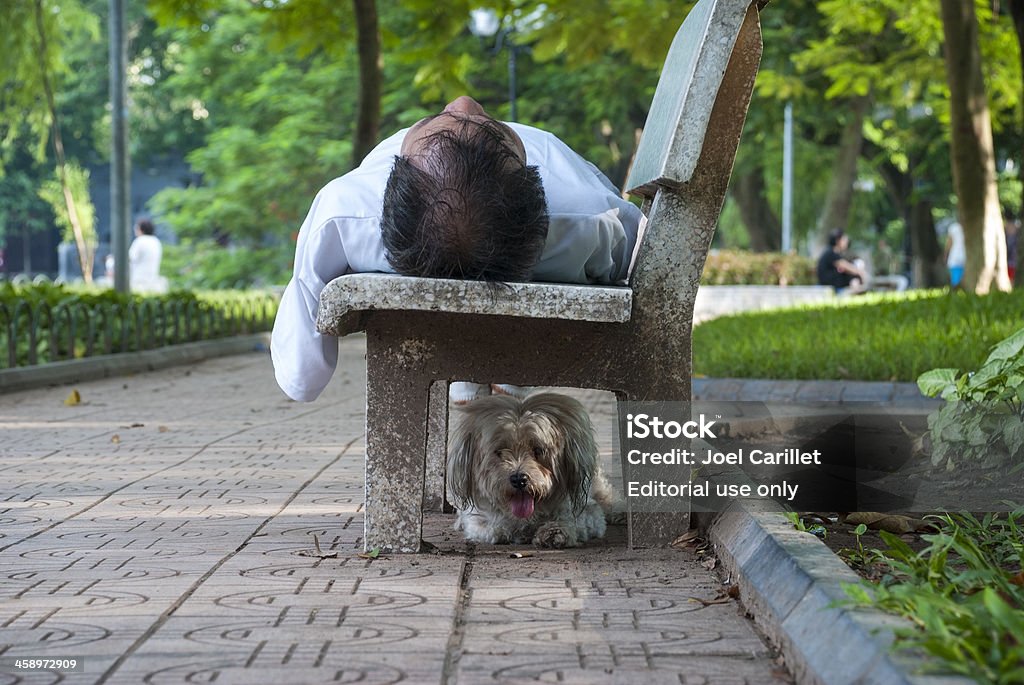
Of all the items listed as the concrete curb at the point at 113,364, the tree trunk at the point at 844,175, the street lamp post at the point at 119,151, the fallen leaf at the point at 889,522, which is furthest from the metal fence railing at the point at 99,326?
the tree trunk at the point at 844,175

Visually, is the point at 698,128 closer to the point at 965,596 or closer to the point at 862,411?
the point at 965,596

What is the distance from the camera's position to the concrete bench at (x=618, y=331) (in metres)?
4.34

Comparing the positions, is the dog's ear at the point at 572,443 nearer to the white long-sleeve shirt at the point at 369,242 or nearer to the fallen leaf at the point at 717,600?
the white long-sleeve shirt at the point at 369,242

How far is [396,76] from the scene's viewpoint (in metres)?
30.8

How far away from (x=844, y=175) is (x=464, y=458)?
2573 centimetres

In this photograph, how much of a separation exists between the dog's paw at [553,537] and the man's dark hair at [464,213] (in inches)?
36.8

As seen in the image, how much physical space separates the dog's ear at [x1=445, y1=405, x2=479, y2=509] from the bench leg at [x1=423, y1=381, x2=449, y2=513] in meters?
0.63

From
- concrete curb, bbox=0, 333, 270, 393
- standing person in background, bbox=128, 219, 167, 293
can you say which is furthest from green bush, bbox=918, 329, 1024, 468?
standing person in background, bbox=128, 219, 167, 293

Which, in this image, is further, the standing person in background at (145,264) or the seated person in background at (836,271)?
the seated person in background at (836,271)

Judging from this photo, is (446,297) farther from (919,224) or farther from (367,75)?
(919,224)

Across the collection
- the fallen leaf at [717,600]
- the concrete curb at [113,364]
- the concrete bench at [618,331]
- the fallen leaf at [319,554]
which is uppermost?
the concrete bench at [618,331]

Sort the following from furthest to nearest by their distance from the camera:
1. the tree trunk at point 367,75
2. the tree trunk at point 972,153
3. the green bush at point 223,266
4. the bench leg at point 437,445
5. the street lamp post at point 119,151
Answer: the green bush at point 223,266 → the street lamp post at point 119,151 → the tree trunk at point 367,75 → the tree trunk at point 972,153 → the bench leg at point 437,445

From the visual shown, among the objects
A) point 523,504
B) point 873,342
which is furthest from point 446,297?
point 873,342

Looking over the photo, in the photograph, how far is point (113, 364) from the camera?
1298cm
